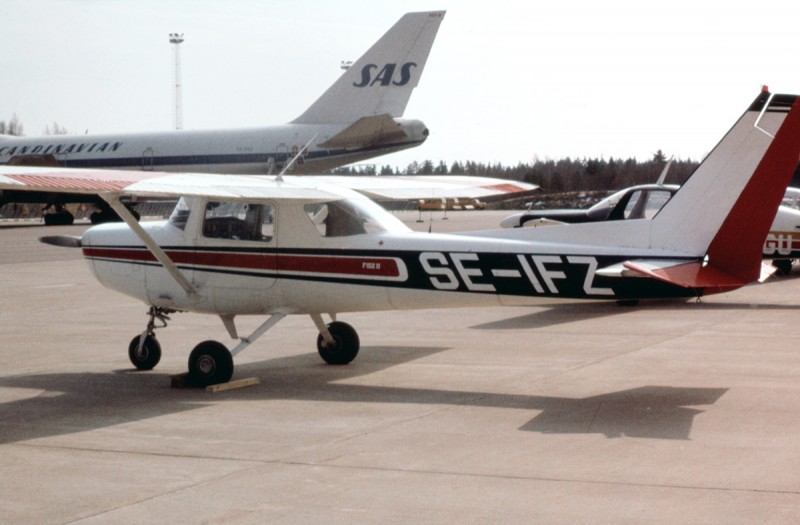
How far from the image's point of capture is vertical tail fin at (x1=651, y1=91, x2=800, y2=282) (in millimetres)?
8891

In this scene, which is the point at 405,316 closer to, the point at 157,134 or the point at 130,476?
the point at 130,476

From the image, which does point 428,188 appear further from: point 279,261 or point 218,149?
point 218,149

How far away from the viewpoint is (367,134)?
40.2 m

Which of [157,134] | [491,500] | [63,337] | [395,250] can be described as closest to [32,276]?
[63,337]

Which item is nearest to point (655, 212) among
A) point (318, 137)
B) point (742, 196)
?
point (742, 196)

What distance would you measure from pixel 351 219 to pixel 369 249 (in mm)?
432

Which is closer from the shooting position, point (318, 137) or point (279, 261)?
point (279, 261)

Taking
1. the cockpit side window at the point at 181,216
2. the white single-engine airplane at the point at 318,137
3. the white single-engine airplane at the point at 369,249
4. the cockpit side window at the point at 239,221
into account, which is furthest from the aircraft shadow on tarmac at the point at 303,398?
the white single-engine airplane at the point at 318,137

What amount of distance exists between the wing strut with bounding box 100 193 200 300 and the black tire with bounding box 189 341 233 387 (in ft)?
2.40

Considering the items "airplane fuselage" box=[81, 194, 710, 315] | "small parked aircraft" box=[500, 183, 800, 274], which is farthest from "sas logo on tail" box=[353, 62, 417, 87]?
"airplane fuselage" box=[81, 194, 710, 315]

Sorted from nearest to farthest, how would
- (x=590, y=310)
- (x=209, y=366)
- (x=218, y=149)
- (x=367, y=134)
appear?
(x=209, y=366)
(x=590, y=310)
(x=367, y=134)
(x=218, y=149)

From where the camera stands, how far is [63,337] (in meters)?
14.1

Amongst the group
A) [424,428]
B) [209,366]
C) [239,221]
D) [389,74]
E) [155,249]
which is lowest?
[424,428]

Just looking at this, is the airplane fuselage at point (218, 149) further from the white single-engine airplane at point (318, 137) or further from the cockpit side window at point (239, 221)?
the cockpit side window at point (239, 221)
